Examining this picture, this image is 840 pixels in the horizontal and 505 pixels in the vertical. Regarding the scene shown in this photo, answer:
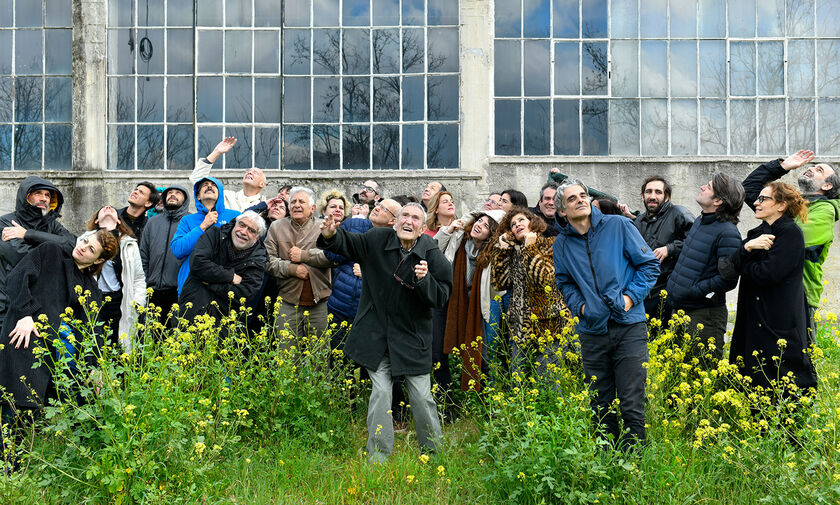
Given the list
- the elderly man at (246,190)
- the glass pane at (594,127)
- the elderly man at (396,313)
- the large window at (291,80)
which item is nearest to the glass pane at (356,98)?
the large window at (291,80)

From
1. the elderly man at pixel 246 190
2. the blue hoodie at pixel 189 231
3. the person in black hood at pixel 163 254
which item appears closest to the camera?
the blue hoodie at pixel 189 231

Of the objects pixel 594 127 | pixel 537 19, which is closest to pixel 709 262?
pixel 594 127

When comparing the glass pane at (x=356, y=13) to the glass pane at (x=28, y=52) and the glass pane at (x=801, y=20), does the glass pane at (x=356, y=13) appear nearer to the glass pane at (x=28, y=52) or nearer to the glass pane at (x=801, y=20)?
the glass pane at (x=28, y=52)

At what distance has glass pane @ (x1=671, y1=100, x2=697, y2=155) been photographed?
11562 millimetres

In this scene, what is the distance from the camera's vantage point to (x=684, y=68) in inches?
456

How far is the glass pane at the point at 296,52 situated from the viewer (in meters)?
11.7

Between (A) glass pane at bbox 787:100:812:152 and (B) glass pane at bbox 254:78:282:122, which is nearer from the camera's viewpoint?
(A) glass pane at bbox 787:100:812:152

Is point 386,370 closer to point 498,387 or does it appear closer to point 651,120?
point 498,387

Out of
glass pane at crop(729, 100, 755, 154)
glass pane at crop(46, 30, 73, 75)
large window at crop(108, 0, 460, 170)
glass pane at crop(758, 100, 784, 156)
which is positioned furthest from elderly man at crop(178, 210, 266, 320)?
glass pane at crop(758, 100, 784, 156)

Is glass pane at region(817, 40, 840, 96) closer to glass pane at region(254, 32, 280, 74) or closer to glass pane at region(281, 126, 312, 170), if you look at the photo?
glass pane at region(281, 126, 312, 170)

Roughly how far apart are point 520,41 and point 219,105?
4624 millimetres

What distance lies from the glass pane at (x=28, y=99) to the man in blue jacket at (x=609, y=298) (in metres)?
9.55

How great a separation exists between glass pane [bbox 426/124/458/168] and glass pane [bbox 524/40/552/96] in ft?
4.17

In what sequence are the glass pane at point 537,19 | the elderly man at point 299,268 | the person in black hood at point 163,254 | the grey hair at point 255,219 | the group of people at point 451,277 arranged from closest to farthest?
the group of people at point 451,277 < the grey hair at point 255,219 < the elderly man at point 299,268 < the person in black hood at point 163,254 < the glass pane at point 537,19
